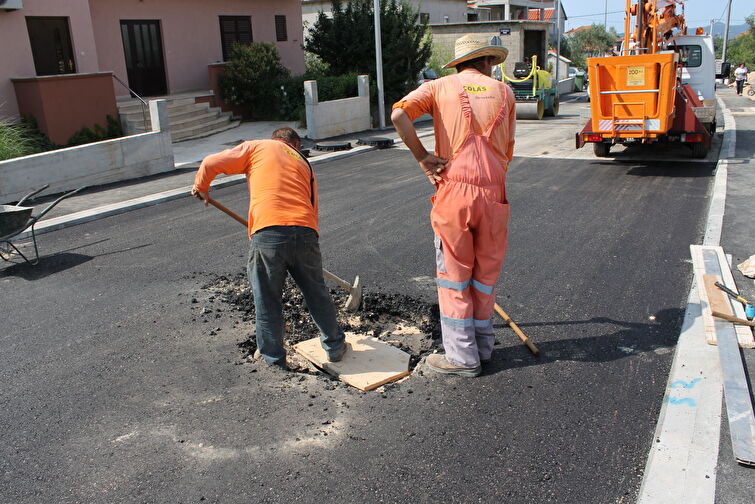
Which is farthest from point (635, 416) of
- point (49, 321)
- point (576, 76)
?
point (576, 76)

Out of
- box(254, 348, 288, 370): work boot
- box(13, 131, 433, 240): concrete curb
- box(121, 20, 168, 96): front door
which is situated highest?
box(121, 20, 168, 96): front door

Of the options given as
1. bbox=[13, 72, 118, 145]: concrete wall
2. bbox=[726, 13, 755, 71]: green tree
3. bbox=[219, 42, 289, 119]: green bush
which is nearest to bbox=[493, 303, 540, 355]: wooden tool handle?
bbox=[13, 72, 118, 145]: concrete wall

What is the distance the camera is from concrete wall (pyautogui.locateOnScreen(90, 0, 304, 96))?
54.8 ft

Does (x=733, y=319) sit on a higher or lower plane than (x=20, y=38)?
lower

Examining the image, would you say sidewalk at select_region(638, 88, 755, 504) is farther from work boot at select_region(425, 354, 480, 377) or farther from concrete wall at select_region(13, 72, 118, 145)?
concrete wall at select_region(13, 72, 118, 145)

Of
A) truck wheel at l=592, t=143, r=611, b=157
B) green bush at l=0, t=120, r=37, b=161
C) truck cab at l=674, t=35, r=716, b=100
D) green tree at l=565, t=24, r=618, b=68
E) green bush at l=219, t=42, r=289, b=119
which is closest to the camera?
green bush at l=0, t=120, r=37, b=161

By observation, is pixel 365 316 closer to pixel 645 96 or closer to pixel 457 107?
pixel 457 107

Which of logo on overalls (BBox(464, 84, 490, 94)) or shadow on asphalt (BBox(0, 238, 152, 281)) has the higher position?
logo on overalls (BBox(464, 84, 490, 94))

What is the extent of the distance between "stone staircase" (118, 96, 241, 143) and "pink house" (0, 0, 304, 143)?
684 mm

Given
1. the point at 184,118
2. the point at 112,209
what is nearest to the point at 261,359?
the point at 112,209

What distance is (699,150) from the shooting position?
1220cm

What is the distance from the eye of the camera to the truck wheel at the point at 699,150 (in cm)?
1211

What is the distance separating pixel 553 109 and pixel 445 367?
2025cm

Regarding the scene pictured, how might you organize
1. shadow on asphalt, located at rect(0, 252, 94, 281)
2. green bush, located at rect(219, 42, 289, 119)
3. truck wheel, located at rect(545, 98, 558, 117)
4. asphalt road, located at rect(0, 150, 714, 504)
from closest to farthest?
asphalt road, located at rect(0, 150, 714, 504) < shadow on asphalt, located at rect(0, 252, 94, 281) < green bush, located at rect(219, 42, 289, 119) < truck wheel, located at rect(545, 98, 558, 117)
